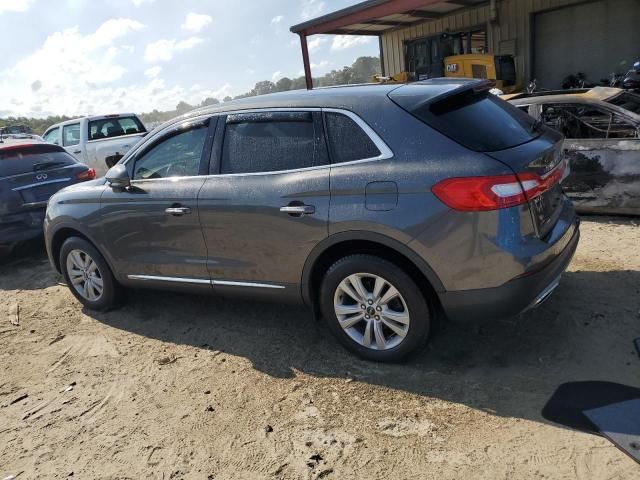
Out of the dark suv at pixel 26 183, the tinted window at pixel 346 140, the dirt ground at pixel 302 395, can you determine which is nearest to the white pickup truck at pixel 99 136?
the dark suv at pixel 26 183

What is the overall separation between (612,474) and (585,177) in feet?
13.8

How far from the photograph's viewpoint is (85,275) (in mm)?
4863

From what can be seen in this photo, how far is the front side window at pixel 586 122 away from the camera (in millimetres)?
5703

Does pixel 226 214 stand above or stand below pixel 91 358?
above

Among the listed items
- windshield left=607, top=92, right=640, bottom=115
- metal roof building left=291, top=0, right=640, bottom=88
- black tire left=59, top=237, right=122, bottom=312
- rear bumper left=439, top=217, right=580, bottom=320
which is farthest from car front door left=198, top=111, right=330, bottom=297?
metal roof building left=291, top=0, right=640, bottom=88

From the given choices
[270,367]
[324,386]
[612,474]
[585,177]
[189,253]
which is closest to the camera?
[612,474]

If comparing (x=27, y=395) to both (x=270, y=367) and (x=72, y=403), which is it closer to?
(x=72, y=403)

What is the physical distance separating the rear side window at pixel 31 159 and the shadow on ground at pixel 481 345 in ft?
10.8

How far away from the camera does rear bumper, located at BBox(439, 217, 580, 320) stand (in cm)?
291

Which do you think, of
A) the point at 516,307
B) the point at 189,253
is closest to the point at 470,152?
the point at 516,307

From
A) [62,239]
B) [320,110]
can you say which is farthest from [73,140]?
[320,110]

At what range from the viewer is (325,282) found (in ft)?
11.1

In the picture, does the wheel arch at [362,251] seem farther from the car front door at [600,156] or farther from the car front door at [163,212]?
the car front door at [600,156]

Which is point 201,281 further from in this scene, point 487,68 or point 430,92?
point 487,68
